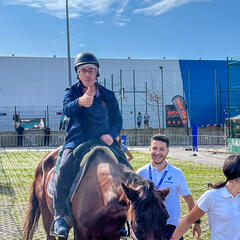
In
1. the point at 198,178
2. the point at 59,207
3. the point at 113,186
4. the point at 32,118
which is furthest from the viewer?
the point at 32,118

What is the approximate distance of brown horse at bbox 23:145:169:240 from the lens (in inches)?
104

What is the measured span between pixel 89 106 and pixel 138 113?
2967 centimetres

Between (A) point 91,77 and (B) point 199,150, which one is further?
(B) point 199,150

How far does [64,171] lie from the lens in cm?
384

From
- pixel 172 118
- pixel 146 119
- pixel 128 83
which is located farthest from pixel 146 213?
pixel 128 83

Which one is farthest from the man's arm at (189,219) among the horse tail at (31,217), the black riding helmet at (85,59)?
the horse tail at (31,217)

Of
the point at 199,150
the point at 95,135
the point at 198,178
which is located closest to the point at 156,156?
the point at 95,135

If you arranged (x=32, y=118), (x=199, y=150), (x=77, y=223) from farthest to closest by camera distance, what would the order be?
(x=32, y=118) → (x=199, y=150) → (x=77, y=223)

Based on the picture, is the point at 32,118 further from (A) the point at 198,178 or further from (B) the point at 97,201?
(B) the point at 97,201

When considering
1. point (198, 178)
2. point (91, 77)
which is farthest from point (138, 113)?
point (91, 77)

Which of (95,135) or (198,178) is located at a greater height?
(95,135)

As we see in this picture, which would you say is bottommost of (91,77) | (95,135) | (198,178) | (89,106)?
(198,178)

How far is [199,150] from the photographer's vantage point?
24.0 meters

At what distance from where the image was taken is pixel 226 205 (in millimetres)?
2918
